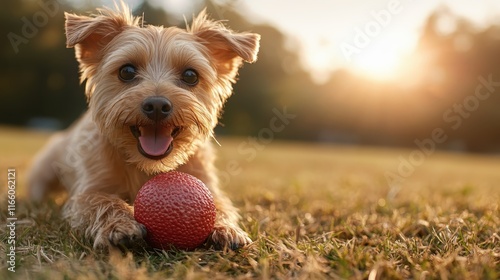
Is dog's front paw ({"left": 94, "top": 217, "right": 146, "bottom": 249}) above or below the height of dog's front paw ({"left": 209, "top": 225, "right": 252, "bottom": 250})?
below

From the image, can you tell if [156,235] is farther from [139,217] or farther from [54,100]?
[54,100]

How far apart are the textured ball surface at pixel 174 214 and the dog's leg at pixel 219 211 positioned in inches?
3.9

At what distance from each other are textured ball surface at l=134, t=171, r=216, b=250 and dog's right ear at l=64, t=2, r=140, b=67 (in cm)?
144

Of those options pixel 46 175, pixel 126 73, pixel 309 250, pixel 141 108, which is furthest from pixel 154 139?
pixel 46 175

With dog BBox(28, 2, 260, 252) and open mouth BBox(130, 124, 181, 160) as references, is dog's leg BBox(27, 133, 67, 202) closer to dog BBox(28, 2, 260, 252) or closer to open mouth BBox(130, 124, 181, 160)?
dog BBox(28, 2, 260, 252)

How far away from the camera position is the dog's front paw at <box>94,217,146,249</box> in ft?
9.50

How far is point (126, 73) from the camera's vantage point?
3.75 metres

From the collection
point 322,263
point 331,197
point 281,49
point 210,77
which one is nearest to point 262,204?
point 331,197

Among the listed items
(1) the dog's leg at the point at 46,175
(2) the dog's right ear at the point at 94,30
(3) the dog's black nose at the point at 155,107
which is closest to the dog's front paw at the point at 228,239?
(3) the dog's black nose at the point at 155,107

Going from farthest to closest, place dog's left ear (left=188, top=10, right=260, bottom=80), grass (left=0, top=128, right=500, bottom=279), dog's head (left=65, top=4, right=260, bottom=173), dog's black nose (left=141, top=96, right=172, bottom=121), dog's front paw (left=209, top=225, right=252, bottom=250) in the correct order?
dog's left ear (left=188, top=10, right=260, bottom=80), dog's head (left=65, top=4, right=260, bottom=173), dog's black nose (left=141, top=96, right=172, bottom=121), dog's front paw (left=209, top=225, right=252, bottom=250), grass (left=0, top=128, right=500, bottom=279)

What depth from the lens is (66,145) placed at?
5.54 m

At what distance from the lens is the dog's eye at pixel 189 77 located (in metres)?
3.86

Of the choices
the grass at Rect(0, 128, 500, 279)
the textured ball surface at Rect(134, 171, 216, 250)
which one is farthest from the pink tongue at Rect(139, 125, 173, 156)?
the grass at Rect(0, 128, 500, 279)

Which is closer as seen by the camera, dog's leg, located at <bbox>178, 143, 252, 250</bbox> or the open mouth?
dog's leg, located at <bbox>178, 143, 252, 250</bbox>
